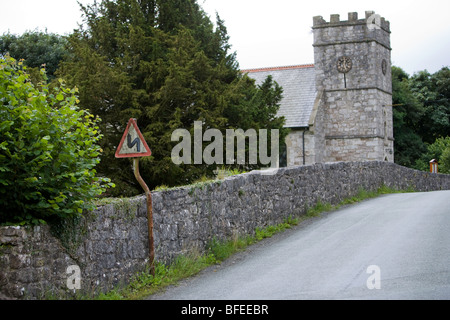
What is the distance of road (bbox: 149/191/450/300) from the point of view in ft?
22.7

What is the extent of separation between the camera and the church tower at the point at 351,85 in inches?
1342

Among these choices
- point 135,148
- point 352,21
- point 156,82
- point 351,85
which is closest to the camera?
point 135,148

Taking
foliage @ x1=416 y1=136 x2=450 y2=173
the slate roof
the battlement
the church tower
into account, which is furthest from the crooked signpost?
foliage @ x1=416 y1=136 x2=450 y2=173

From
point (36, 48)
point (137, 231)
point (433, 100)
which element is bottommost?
point (137, 231)

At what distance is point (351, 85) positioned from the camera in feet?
113

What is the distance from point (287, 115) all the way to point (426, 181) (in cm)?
929

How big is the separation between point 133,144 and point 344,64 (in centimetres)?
2883

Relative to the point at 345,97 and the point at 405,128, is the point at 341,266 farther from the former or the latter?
the point at 405,128

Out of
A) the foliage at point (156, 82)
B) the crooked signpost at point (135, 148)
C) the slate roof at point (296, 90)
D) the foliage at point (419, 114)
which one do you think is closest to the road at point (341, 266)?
the crooked signpost at point (135, 148)

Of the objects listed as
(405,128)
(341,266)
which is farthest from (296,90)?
(341,266)

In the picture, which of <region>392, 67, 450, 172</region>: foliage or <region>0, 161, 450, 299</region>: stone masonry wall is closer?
<region>0, 161, 450, 299</region>: stone masonry wall

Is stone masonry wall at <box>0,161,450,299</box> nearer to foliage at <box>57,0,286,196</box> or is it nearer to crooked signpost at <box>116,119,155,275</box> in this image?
crooked signpost at <box>116,119,155,275</box>

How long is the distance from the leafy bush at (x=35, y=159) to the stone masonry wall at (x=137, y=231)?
298mm
